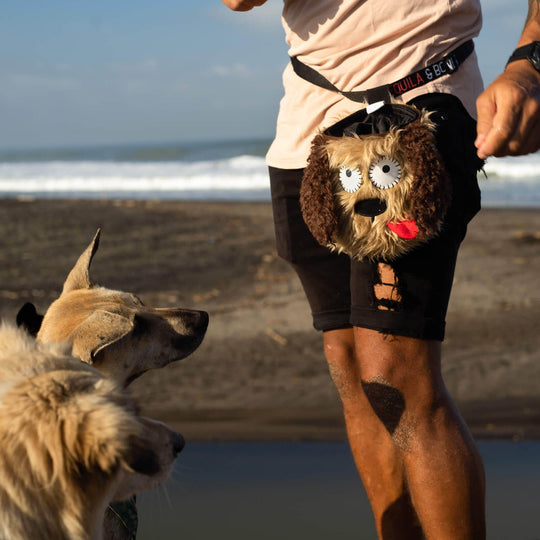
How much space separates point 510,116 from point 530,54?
259 mm

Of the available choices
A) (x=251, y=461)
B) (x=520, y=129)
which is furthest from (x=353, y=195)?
(x=251, y=461)

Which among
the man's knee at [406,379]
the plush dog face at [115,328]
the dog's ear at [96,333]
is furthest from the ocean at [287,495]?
the man's knee at [406,379]

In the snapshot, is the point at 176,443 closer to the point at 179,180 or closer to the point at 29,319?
the point at 29,319

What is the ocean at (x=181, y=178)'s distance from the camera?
63.3 feet

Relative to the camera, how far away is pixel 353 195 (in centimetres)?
214

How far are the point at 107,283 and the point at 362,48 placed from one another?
594 centimetres

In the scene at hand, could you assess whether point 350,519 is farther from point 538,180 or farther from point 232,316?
point 538,180

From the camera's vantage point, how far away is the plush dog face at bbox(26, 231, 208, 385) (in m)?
2.71

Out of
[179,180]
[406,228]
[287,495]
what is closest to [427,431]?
[406,228]

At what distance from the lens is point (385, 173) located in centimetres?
209

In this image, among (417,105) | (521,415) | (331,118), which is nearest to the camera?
(417,105)

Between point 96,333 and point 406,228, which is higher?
point 406,228

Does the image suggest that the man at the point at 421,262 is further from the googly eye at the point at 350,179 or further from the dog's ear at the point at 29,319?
the dog's ear at the point at 29,319

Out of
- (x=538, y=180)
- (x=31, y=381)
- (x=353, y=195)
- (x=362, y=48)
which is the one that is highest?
(x=362, y=48)
